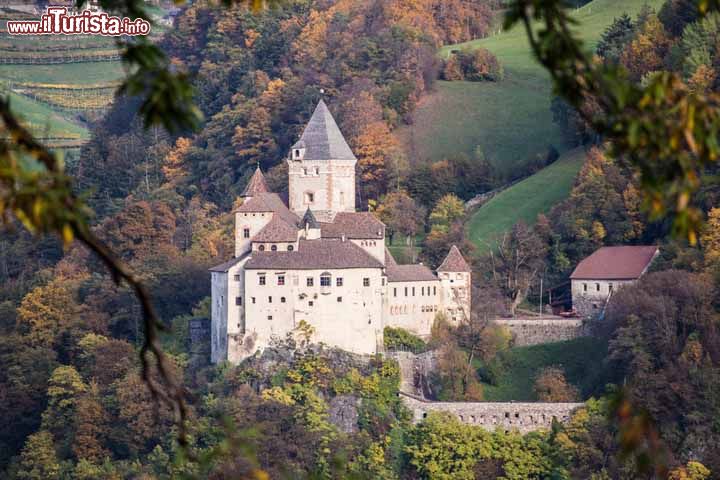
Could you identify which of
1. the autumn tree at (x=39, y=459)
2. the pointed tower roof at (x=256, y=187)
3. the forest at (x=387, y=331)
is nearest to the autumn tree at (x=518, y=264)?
the forest at (x=387, y=331)

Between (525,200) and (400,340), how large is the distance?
69.1 ft

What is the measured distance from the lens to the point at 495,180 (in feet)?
285

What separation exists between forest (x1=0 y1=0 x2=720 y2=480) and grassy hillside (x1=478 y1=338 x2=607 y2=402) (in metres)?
0.17

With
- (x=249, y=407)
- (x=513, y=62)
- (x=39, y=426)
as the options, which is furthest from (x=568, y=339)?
(x=513, y=62)

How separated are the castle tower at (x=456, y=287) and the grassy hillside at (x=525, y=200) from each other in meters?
9.34

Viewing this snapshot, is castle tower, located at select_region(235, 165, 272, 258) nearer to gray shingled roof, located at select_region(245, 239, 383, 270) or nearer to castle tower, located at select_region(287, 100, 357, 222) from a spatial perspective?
castle tower, located at select_region(287, 100, 357, 222)

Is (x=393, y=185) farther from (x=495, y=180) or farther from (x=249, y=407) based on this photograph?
(x=249, y=407)

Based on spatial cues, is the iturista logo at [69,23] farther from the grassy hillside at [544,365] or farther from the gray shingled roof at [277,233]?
the grassy hillside at [544,365]

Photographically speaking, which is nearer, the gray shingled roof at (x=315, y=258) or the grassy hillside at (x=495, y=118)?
the gray shingled roof at (x=315, y=258)

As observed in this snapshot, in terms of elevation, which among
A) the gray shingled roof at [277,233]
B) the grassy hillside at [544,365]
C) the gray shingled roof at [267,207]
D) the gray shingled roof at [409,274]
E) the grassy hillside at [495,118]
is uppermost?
the grassy hillside at [495,118]

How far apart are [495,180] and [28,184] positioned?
77400mm

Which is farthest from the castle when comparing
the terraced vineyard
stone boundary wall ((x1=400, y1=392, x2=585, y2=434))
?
the terraced vineyard

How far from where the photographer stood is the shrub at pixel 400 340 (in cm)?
6081

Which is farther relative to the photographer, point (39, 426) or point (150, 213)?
point (150, 213)
